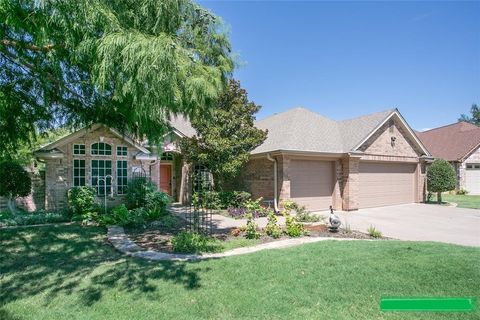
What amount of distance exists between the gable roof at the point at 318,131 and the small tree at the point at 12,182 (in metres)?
9.25

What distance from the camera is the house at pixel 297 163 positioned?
1179 centimetres

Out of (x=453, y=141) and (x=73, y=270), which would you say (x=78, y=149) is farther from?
(x=453, y=141)

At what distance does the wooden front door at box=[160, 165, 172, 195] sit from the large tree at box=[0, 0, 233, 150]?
848 centimetres

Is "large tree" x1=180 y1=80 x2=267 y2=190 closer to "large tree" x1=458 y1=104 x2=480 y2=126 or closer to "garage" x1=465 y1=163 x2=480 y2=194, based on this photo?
"garage" x1=465 y1=163 x2=480 y2=194

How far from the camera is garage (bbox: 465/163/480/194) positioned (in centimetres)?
2408

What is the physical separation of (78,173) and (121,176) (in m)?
1.61

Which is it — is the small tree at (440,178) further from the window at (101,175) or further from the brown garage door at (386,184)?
the window at (101,175)

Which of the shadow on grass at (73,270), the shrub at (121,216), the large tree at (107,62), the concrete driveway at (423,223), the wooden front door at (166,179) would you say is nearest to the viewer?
the large tree at (107,62)

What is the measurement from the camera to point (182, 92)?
209 inches

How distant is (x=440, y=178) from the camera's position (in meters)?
17.3

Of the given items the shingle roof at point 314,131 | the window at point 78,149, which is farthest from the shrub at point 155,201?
the shingle roof at point 314,131

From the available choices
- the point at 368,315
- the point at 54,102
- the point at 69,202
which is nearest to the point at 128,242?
the point at 54,102

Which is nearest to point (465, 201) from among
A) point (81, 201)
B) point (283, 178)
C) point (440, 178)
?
point (440, 178)

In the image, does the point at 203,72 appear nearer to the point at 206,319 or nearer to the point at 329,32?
the point at 206,319
